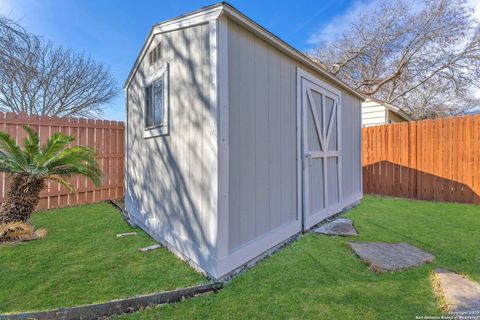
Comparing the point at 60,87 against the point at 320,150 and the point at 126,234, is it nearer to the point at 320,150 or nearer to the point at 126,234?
the point at 126,234

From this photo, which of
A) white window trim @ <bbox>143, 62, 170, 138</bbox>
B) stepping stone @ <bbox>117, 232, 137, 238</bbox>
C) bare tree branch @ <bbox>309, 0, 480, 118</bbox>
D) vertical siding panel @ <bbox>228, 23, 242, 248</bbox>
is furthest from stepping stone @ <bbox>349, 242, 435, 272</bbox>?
bare tree branch @ <bbox>309, 0, 480, 118</bbox>

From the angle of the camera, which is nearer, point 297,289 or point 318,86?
point 297,289

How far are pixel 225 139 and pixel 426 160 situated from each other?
5798 millimetres

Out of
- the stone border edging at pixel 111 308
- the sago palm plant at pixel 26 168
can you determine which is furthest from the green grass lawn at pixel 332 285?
the sago palm plant at pixel 26 168

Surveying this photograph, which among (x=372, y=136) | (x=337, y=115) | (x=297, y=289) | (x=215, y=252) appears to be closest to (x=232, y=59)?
(x=215, y=252)

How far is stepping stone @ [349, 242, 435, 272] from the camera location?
8.39ft

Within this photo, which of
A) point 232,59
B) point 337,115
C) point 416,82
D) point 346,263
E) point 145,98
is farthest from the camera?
point 416,82

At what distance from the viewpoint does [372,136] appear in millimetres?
7051

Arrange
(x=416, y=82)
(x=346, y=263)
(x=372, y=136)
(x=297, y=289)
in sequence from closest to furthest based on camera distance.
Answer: (x=297, y=289), (x=346, y=263), (x=372, y=136), (x=416, y=82)

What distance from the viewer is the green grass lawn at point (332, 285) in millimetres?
1858

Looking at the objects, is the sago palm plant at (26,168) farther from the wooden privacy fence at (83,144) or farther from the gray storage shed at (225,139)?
the wooden privacy fence at (83,144)

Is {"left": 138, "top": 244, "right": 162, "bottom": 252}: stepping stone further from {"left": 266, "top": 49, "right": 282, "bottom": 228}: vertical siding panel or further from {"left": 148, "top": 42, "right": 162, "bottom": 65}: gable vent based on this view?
{"left": 148, "top": 42, "right": 162, "bottom": 65}: gable vent

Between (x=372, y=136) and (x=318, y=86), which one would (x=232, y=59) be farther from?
(x=372, y=136)

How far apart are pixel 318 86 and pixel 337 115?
3.09 feet
